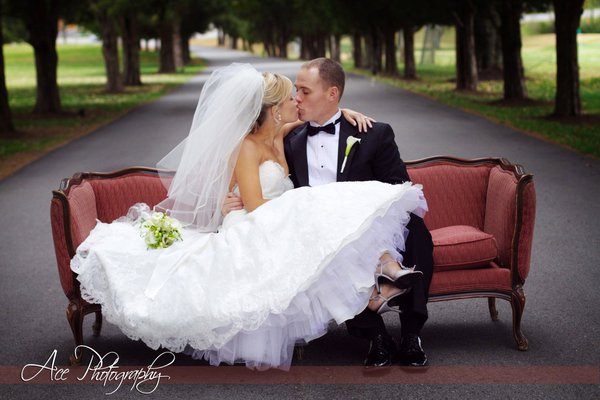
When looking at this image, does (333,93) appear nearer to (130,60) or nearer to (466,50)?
(466,50)

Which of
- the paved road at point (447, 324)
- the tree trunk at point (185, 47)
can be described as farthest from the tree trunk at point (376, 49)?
the paved road at point (447, 324)

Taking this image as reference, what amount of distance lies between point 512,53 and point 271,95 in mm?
21896

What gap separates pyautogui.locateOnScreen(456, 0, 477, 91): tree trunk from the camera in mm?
31375

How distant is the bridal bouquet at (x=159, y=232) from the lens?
5.49 metres

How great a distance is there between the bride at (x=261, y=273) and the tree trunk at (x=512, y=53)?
72.4 ft

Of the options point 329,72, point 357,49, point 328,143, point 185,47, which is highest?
point 185,47

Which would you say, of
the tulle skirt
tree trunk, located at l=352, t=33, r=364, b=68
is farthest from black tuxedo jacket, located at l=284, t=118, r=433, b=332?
tree trunk, located at l=352, t=33, r=364, b=68

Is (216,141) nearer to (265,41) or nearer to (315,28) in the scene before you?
(315,28)

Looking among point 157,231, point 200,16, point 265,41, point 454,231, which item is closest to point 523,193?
point 454,231

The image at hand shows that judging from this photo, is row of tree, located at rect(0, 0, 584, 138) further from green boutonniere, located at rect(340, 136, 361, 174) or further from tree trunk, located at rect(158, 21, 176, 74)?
green boutonniere, located at rect(340, 136, 361, 174)

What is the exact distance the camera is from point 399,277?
16.3 feet

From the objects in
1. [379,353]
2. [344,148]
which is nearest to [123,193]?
[344,148]

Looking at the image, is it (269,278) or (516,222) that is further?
(516,222)

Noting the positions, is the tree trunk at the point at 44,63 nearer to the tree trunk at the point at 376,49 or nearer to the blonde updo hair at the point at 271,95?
the blonde updo hair at the point at 271,95
